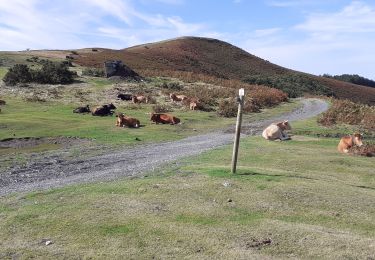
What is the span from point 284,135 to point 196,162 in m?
8.13

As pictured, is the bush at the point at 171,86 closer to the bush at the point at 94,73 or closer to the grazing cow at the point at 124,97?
the bush at the point at 94,73

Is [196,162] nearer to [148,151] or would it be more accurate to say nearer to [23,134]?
[148,151]

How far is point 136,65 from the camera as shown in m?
65.9

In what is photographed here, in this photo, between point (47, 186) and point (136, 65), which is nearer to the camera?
point (47, 186)

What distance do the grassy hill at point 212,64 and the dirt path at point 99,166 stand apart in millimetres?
34518

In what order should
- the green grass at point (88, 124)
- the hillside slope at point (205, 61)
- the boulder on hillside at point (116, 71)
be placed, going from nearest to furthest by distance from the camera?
the green grass at point (88, 124) → the boulder on hillside at point (116, 71) → the hillside slope at point (205, 61)

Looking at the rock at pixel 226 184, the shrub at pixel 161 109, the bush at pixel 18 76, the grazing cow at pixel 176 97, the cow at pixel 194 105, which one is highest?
the bush at pixel 18 76

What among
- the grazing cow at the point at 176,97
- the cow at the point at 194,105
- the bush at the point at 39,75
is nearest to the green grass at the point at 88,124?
the cow at the point at 194,105

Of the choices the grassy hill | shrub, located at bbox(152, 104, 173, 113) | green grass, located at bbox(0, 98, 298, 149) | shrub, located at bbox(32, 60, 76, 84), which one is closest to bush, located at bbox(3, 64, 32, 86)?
shrub, located at bbox(32, 60, 76, 84)

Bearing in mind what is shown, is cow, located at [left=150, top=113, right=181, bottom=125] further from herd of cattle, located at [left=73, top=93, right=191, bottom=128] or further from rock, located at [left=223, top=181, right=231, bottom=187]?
rock, located at [left=223, top=181, right=231, bottom=187]

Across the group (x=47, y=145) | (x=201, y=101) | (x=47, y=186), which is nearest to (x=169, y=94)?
(x=201, y=101)

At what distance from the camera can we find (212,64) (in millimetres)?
85000

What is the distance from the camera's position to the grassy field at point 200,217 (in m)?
8.59

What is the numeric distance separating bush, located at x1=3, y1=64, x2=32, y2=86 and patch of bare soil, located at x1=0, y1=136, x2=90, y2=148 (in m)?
20.4
